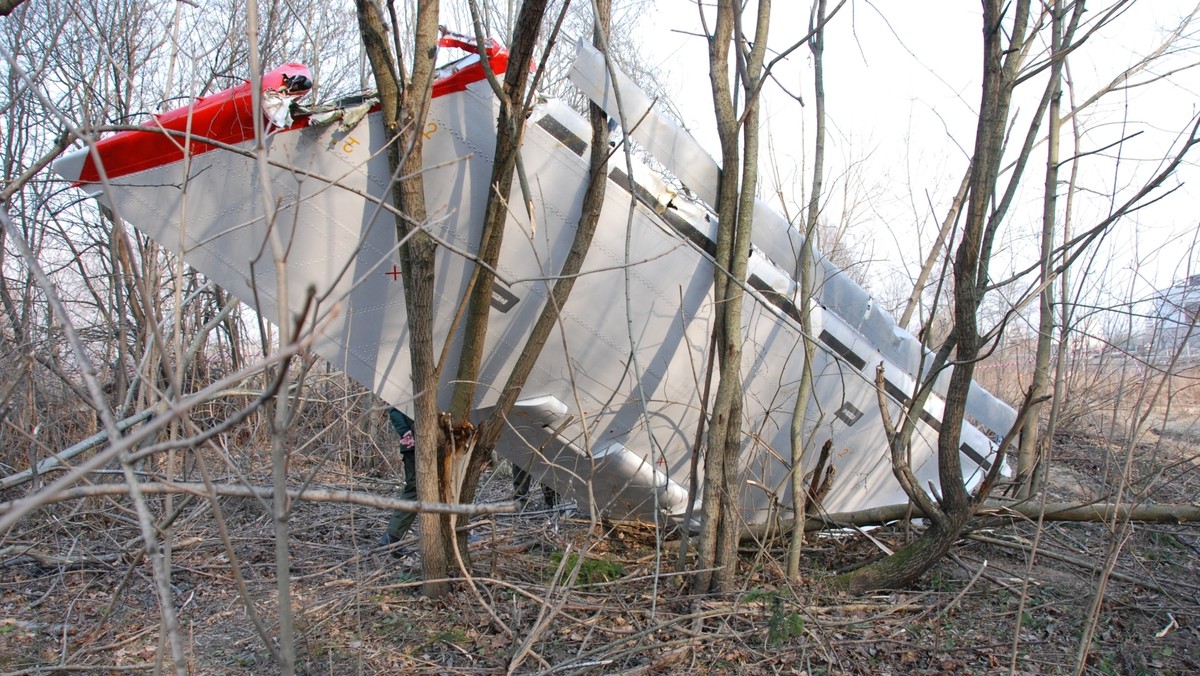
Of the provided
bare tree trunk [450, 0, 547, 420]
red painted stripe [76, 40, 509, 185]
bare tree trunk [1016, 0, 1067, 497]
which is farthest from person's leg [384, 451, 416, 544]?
bare tree trunk [1016, 0, 1067, 497]

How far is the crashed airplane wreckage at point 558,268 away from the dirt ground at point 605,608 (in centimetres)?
63

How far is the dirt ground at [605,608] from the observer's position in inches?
145

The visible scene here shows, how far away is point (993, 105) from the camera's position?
418 centimetres

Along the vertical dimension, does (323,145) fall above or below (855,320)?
above

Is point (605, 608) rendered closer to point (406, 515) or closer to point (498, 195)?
point (406, 515)

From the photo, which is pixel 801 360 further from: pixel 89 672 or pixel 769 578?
pixel 89 672

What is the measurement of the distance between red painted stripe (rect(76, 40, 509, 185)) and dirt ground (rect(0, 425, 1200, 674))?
6.60 ft

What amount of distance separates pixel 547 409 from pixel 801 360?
1.73m

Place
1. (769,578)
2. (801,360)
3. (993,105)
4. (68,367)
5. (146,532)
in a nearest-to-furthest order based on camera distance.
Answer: (146,532) < (993,105) < (769,578) < (801,360) < (68,367)

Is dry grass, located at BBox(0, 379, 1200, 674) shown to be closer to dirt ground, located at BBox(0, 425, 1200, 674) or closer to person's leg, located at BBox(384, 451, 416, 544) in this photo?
dirt ground, located at BBox(0, 425, 1200, 674)

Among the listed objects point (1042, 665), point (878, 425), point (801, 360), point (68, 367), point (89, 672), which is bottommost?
point (1042, 665)

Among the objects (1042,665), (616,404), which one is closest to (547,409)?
(616,404)

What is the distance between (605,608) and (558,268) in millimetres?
2026

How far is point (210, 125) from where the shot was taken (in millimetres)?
4383
